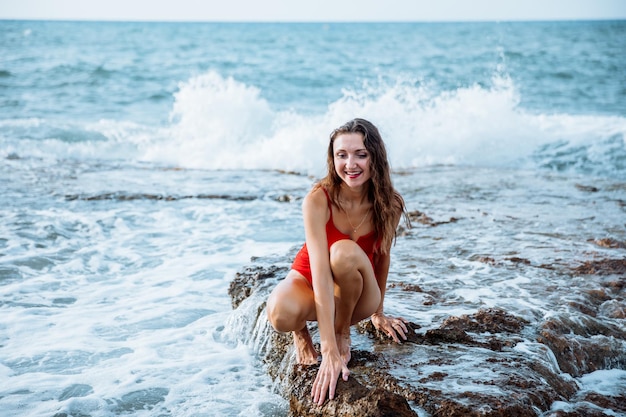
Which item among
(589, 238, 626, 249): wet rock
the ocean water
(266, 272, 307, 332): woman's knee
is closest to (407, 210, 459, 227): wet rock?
the ocean water

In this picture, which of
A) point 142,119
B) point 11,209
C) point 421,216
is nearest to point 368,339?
point 421,216

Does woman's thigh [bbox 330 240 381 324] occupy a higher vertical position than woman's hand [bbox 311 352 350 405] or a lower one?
higher

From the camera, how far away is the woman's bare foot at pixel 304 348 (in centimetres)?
343

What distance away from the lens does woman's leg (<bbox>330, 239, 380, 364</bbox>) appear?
3217 mm

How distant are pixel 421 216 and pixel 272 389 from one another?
12.1ft

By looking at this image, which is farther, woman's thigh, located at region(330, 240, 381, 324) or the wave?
the wave

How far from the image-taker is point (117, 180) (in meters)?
9.69

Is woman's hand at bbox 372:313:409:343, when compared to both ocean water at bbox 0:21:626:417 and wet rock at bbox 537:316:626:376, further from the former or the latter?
wet rock at bbox 537:316:626:376

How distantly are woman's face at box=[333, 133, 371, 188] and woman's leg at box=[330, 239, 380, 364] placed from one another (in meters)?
0.35

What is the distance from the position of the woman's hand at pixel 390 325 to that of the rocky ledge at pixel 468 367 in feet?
0.16

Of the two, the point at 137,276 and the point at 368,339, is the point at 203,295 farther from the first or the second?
the point at 368,339

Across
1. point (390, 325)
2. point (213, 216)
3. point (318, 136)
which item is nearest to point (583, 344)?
point (390, 325)

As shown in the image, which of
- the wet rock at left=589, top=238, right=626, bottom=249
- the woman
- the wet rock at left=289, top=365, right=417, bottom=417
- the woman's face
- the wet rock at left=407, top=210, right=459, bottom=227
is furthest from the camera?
the wet rock at left=407, top=210, right=459, bottom=227

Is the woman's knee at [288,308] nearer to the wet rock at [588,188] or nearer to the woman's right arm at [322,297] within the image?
the woman's right arm at [322,297]
